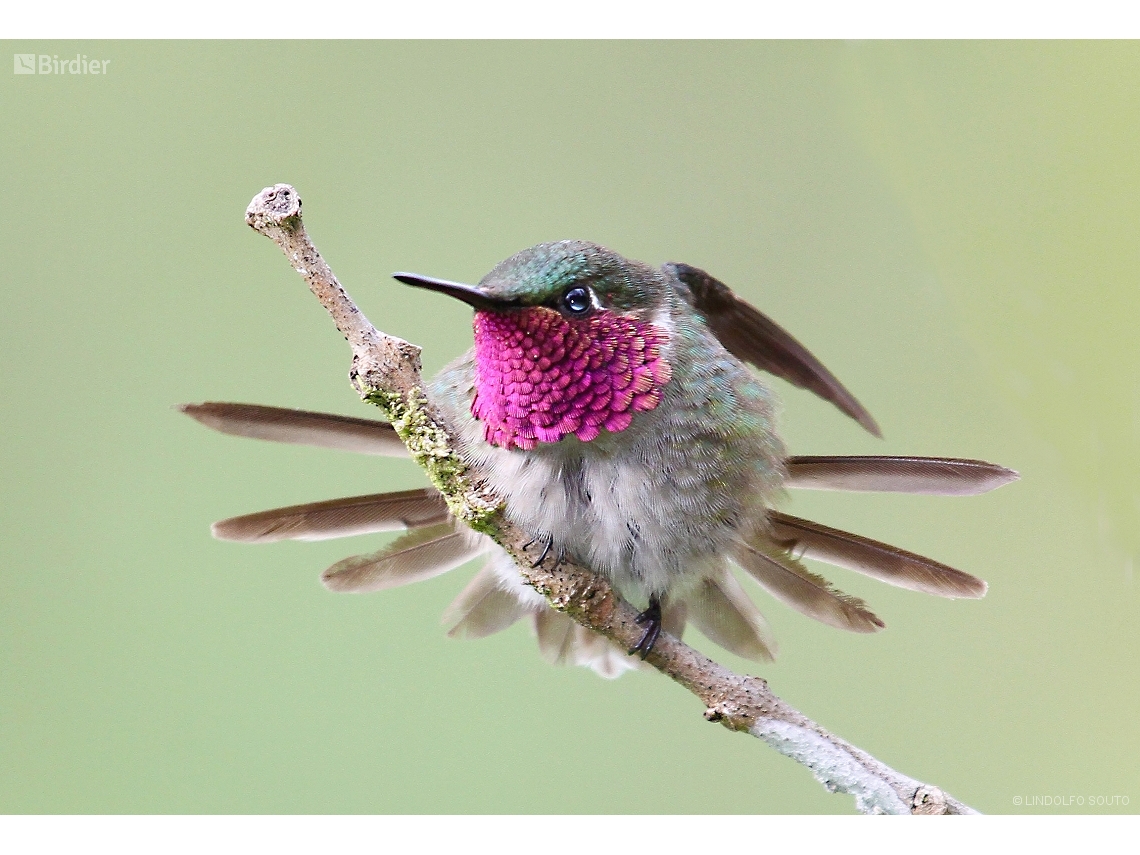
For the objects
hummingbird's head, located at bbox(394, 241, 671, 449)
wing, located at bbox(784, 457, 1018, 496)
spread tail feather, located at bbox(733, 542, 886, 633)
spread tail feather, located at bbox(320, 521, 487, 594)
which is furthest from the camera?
spread tail feather, located at bbox(320, 521, 487, 594)

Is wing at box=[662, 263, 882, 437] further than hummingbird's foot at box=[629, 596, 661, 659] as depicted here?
Yes

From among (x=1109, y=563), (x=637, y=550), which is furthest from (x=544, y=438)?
(x=1109, y=563)

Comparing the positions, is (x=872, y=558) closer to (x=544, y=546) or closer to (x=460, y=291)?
(x=544, y=546)

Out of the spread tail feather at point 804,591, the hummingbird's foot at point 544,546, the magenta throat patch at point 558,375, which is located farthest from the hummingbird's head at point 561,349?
the spread tail feather at point 804,591

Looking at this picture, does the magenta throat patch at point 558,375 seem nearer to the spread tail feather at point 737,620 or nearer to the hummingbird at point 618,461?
the hummingbird at point 618,461

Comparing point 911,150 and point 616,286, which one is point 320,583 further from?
point 911,150

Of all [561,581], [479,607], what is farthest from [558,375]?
[479,607]

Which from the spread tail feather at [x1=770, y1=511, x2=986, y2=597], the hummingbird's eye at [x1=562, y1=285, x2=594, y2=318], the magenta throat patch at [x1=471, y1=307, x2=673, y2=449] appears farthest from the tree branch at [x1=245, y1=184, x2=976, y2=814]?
the spread tail feather at [x1=770, y1=511, x2=986, y2=597]

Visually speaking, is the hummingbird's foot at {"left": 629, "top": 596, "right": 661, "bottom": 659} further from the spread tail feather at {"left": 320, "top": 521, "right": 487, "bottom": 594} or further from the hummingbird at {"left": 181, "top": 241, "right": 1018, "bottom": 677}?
the spread tail feather at {"left": 320, "top": 521, "right": 487, "bottom": 594}
